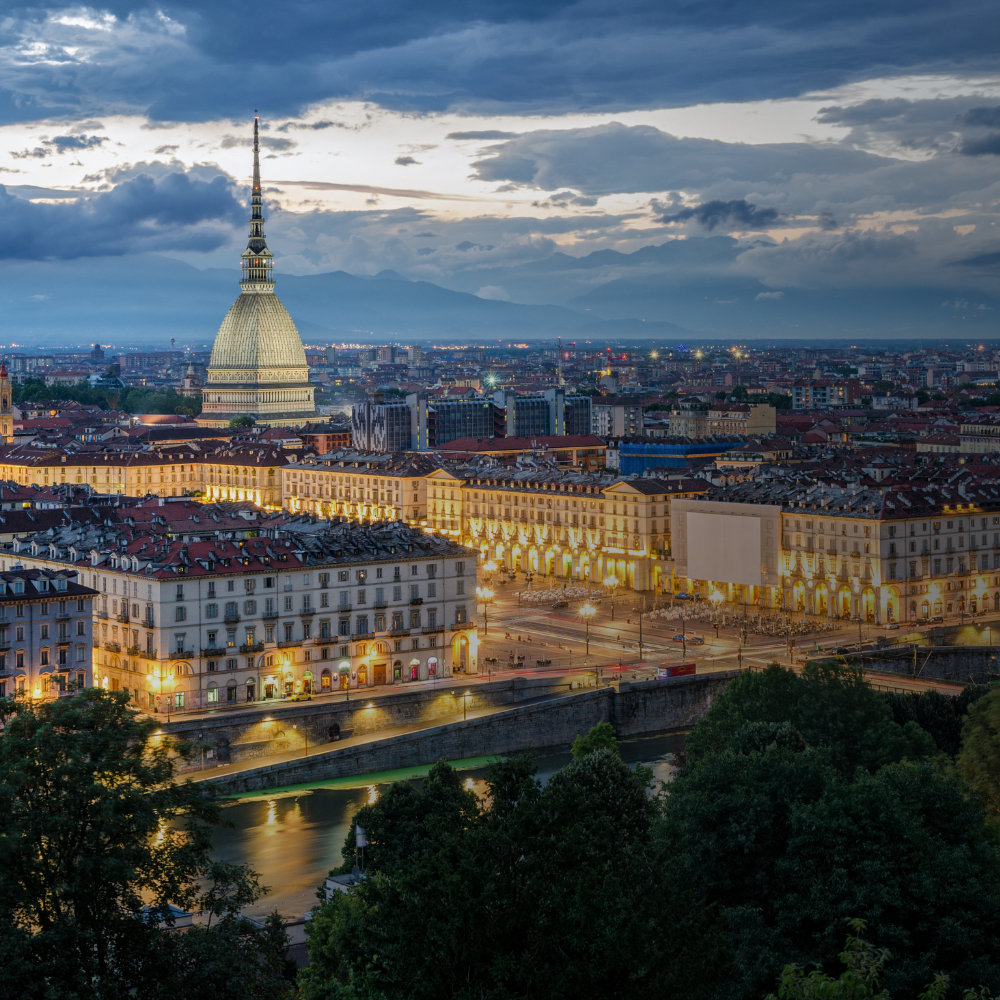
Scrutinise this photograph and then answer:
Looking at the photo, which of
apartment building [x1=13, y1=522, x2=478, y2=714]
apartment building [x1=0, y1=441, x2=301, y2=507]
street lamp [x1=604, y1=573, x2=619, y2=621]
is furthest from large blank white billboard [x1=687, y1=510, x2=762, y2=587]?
apartment building [x1=0, y1=441, x2=301, y2=507]

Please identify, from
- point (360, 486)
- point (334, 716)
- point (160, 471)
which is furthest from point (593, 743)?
point (160, 471)

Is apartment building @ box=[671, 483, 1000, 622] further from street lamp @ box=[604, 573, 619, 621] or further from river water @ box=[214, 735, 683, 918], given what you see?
river water @ box=[214, 735, 683, 918]

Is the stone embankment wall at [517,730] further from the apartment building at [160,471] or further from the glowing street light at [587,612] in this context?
the apartment building at [160,471]

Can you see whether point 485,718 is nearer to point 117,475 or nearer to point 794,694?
point 794,694

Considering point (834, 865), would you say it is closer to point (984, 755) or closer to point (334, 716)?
point (984, 755)

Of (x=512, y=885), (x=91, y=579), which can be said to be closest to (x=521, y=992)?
(x=512, y=885)

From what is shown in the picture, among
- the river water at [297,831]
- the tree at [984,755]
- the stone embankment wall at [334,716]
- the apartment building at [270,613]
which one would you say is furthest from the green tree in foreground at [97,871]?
the apartment building at [270,613]
